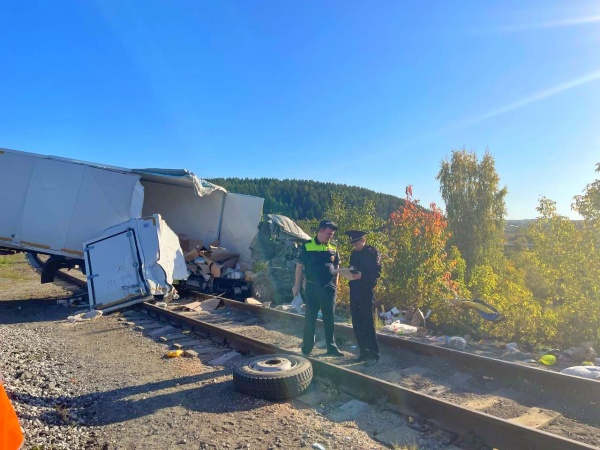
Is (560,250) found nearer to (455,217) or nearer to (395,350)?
(395,350)

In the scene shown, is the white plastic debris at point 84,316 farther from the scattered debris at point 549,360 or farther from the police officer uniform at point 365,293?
the scattered debris at point 549,360

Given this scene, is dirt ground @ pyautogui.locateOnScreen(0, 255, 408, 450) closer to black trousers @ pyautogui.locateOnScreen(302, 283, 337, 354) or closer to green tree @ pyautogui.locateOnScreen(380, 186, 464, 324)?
black trousers @ pyautogui.locateOnScreen(302, 283, 337, 354)

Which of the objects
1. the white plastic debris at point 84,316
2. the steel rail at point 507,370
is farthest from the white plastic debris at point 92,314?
the steel rail at point 507,370

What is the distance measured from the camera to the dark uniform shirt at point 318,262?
19.7 ft

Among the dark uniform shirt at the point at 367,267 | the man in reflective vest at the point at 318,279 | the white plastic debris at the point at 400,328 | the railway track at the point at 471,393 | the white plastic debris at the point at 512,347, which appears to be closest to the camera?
the railway track at the point at 471,393

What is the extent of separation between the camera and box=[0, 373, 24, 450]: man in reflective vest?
2583mm

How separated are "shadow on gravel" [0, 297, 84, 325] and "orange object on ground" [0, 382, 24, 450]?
7.53 metres

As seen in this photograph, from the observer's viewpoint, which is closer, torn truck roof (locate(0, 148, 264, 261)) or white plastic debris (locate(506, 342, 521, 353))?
white plastic debris (locate(506, 342, 521, 353))

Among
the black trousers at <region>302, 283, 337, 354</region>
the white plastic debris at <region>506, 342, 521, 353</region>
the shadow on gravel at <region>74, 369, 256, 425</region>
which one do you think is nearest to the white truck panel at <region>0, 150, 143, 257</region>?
the black trousers at <region>302, 283, 337, 354</region>

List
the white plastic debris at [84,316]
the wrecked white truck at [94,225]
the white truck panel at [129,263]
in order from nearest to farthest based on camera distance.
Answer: the white plastic debris at [84,316]
the white truck panel at [129,263]
the wrecked white truck at [94,225]

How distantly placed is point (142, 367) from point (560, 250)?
7.25 metres

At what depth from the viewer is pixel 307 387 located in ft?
16.0

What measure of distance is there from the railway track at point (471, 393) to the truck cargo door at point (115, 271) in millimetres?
3058

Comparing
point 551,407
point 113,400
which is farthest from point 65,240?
point 551,407
